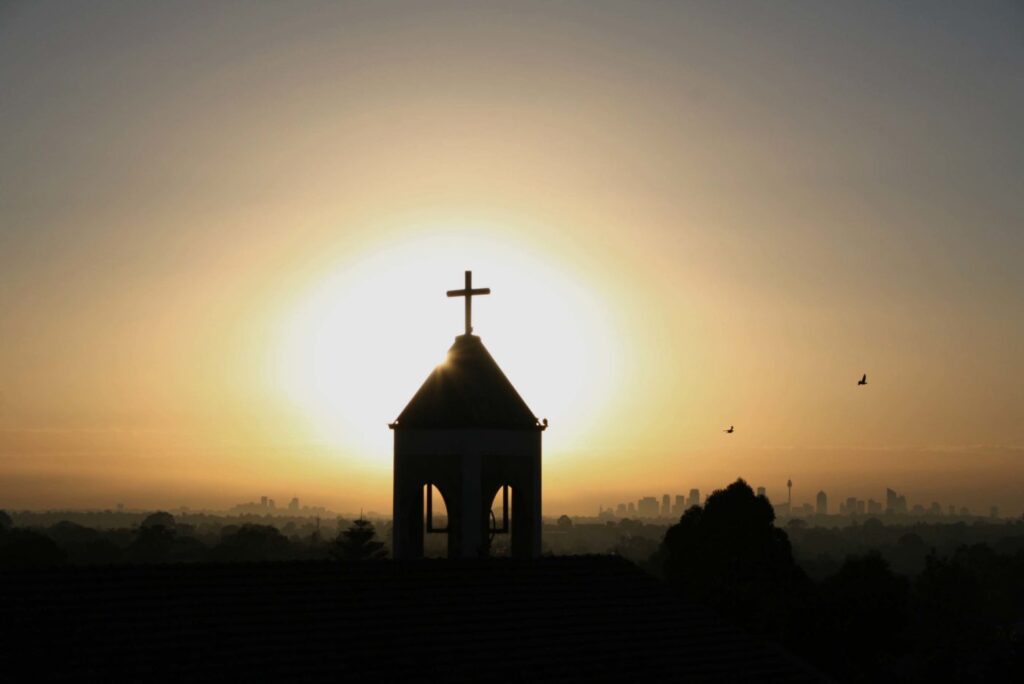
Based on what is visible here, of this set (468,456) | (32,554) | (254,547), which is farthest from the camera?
(254,547)

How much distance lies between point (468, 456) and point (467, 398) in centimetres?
108

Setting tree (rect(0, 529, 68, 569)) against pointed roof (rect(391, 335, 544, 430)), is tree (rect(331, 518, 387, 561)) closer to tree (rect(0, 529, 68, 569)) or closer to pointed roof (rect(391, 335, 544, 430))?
tree (rect(0, 529, 68, 569))

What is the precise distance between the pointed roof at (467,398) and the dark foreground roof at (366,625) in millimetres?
3090

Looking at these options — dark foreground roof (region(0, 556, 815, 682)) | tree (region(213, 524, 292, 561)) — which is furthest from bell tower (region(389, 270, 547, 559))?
tree (region(213, 524, 292, 561))

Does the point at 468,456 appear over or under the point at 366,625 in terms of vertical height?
over

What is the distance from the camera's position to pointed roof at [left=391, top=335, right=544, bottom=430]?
24.4m

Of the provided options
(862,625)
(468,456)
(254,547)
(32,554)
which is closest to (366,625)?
(468,456)

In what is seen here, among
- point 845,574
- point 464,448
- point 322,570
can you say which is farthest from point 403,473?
point 845,574

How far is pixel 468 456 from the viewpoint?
24.1m

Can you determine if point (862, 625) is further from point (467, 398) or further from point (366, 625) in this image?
point (366, 625)

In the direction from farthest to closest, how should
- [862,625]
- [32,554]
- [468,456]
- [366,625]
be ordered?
[32,554]
[862,625]
[468,456]
[366,625]

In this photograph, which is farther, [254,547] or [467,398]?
[254,547]

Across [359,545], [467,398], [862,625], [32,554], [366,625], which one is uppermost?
[467,398]

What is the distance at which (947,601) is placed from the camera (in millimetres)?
86875
